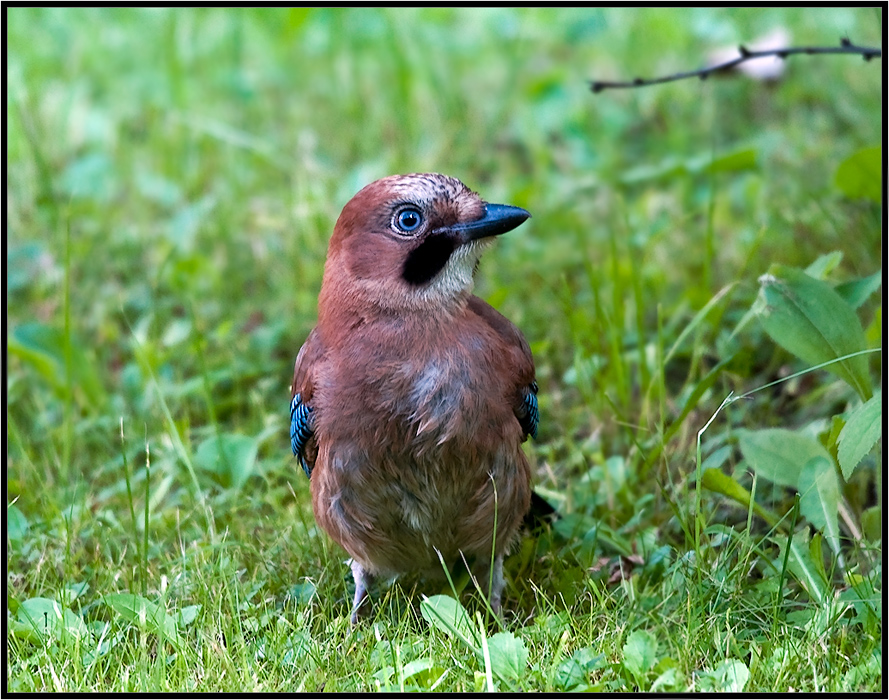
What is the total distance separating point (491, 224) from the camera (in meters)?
3.37

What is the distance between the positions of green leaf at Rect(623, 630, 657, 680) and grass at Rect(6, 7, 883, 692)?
1 centimetres

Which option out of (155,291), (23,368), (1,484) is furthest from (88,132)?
(1,484)

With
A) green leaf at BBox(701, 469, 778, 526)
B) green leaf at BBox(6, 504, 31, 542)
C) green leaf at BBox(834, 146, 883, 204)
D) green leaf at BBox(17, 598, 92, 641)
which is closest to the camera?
green leaf at BBox(17, 598, 92, 641)

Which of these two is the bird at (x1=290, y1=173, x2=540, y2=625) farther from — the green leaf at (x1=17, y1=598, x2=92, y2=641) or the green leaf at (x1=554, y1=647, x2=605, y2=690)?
the green leaf at (x1=17, y1=598, x2=92, y2=641)

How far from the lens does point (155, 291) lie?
5.45 m

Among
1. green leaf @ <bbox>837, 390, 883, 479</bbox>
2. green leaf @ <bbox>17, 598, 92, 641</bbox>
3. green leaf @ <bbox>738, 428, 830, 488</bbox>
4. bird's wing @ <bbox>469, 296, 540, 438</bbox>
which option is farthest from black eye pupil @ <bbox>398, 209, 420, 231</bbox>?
green leaf @ <bbox>17, 598, 92, 641</bbox>

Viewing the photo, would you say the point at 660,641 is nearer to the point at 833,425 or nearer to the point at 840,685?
the point at 840,685

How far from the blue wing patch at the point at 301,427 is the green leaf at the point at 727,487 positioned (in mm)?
1267

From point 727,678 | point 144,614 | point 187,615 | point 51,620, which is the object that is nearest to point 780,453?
point 727,678

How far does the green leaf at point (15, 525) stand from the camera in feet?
12.7

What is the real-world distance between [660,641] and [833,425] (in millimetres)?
918

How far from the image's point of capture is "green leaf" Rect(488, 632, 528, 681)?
9.88ft

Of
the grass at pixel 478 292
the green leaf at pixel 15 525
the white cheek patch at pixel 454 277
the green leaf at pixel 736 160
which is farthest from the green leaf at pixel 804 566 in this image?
the green leaf at pixel 15 525

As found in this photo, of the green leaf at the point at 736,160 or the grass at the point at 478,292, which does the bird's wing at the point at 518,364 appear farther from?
the green leaf at the point at 736,160
